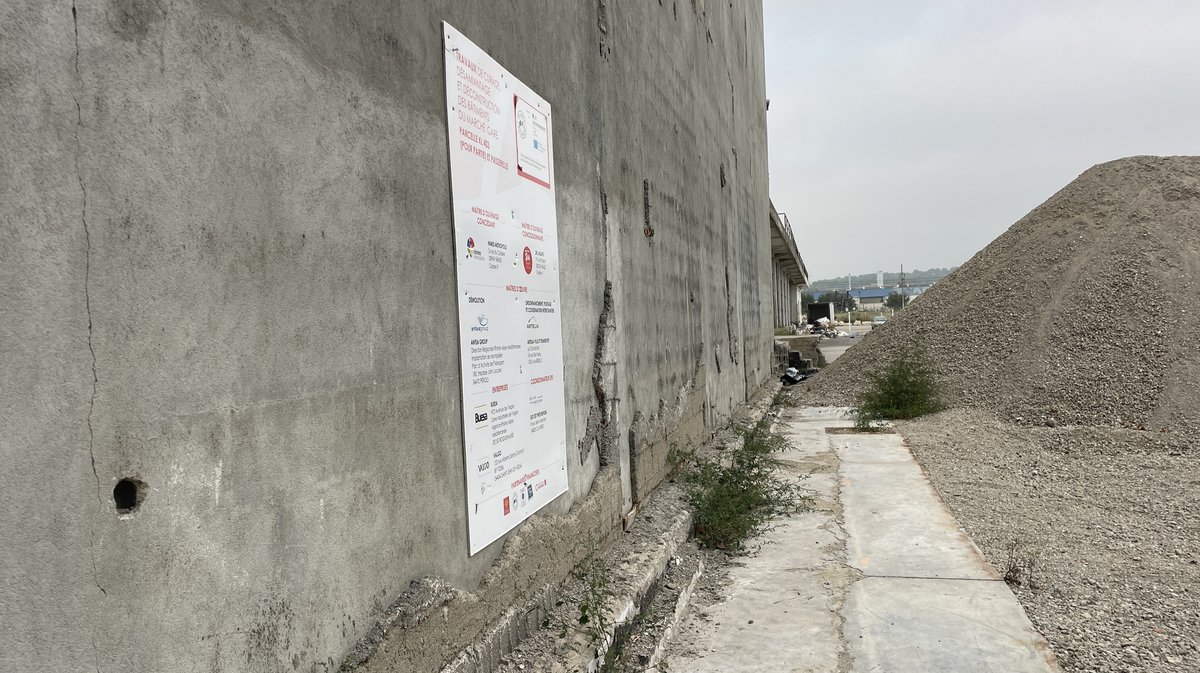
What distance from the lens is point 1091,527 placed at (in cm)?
534

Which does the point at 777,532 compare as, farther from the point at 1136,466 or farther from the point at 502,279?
the point at 1136,466

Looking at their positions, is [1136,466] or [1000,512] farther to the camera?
[1136,466]

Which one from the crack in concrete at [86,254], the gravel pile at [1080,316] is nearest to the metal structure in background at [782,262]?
the gravel pile at [1080,316]

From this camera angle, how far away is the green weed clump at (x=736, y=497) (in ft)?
16.5

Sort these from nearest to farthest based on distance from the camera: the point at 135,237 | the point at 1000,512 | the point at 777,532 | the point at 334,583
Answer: the point at 135,237, the point at 334,583, the point at 777,532, the point at 1000,512

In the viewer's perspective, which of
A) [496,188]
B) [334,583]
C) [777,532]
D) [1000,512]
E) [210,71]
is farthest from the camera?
[1000,512]

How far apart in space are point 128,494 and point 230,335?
1.24 ft

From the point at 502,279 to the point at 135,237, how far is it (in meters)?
1.63

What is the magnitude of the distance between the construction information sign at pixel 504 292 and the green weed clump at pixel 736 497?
1.82 meters

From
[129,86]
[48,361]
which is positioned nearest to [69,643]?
[48,361]

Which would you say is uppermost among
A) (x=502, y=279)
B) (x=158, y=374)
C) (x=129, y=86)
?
(x=129, y=86)

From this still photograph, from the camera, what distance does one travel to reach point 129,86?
1.43 m

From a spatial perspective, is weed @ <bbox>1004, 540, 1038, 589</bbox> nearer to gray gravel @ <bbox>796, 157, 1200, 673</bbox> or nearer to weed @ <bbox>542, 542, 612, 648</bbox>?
gray gravel @ <bbox>796, 157, 1200, 673</bbox>

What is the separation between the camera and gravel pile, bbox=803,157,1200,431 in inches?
402
